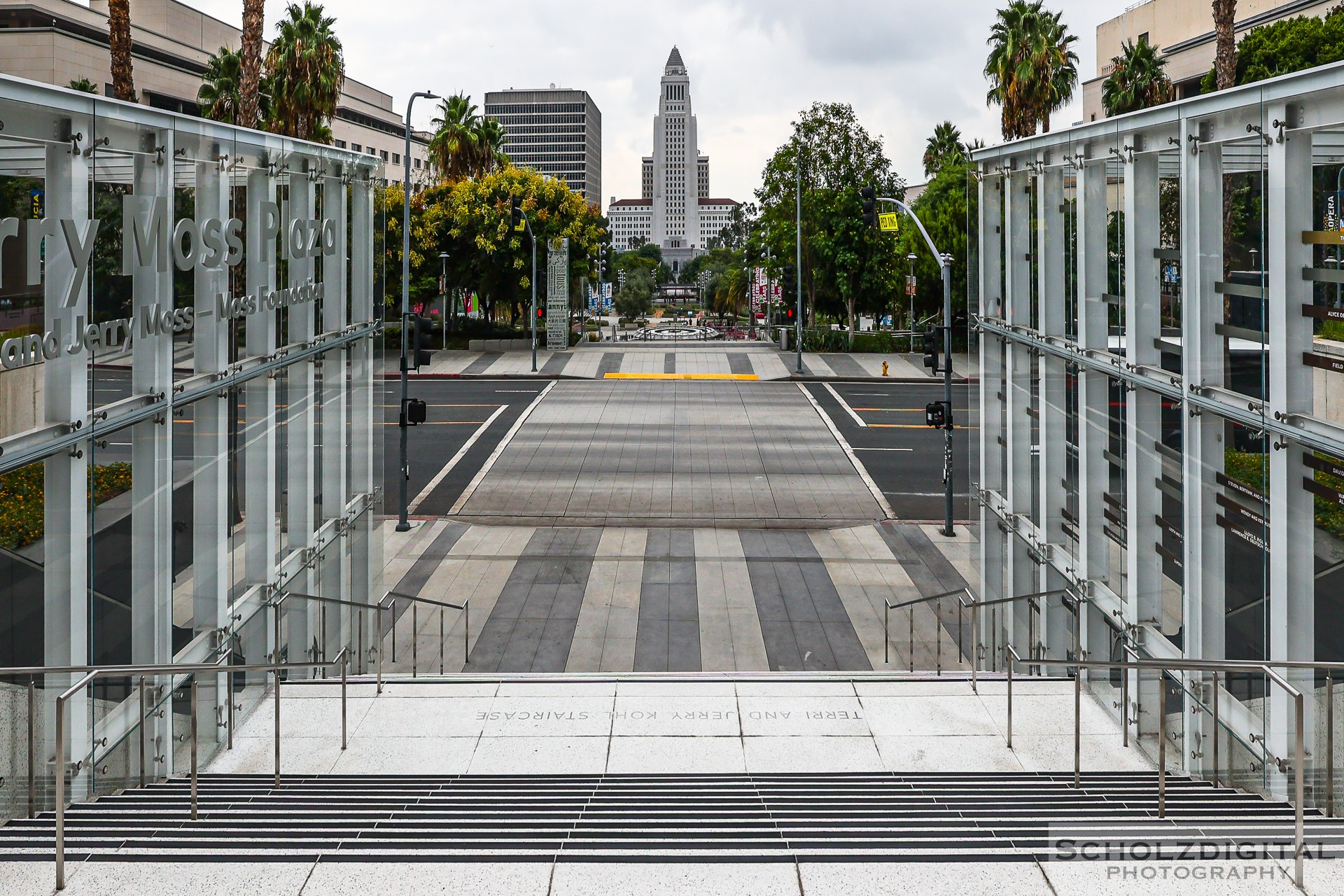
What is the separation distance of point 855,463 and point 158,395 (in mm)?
23705

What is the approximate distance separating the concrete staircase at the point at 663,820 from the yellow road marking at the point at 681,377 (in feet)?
136

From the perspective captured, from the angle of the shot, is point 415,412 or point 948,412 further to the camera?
point 415,412

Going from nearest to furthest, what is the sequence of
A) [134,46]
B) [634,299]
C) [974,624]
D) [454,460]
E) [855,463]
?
[974,624] < [855,463] < [454,460] < [134,46] < [634,299]

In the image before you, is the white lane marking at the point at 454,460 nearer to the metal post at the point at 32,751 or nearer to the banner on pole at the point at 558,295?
the metal post at the point at 32,751

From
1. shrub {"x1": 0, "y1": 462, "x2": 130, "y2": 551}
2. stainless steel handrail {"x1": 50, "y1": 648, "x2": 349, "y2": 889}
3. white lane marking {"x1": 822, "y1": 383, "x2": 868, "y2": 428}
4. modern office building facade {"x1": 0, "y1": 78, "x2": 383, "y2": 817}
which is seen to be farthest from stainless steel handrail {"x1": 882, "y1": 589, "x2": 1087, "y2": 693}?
white lane marking {"x1": 822, "y1": 383, "x2": 868, "y2": 428}

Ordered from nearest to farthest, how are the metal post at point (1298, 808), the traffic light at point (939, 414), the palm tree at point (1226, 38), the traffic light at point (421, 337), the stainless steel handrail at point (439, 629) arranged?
the metal post at point (1298, 808)
the stainless steel handrail at point (439, 629)
the traffic light at point (939, 414)
the palm tree at point (1226, 38)
the traffic light at point (421, 337)

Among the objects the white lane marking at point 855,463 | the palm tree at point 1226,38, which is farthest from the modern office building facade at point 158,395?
the palm tree at point 1226,38

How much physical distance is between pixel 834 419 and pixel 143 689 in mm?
31486

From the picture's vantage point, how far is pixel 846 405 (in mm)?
42031

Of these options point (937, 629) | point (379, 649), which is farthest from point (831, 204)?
point (379, 649)

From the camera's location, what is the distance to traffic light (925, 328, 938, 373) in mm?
23656

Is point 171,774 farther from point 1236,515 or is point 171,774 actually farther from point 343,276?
point 1236,515

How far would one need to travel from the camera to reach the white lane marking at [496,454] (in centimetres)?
2650

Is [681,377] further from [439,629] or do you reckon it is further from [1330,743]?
[1330,743]
